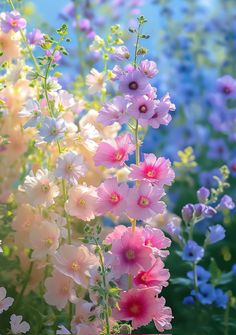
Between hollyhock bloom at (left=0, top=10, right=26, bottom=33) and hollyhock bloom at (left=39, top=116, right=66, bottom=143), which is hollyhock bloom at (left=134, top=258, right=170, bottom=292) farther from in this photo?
hollyhock bloom at (left=0, top=10, right=26, bottom=33)

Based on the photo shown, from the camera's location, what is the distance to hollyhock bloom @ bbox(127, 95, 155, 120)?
1007mm

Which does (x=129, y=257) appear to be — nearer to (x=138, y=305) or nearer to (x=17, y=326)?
(x=138, y=305)

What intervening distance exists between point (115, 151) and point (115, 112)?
53 millimetres

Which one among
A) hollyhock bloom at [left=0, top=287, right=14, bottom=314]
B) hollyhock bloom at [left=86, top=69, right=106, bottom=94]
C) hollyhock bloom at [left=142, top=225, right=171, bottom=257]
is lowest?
hollyhock bloom at [left=0, top=287, right=14, bottom=314]

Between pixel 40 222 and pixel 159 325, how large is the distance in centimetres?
23

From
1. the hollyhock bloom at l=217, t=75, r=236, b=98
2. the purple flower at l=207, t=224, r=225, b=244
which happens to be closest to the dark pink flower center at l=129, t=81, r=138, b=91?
the purple flower at l=207, t=224, r=225, b=244

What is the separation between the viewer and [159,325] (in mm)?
1034

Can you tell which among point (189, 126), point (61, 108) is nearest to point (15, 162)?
point (61, 108)

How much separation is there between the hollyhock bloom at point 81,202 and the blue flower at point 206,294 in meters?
0.32

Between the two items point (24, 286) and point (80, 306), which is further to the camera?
point (24, 286)

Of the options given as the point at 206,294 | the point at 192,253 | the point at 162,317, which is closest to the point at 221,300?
the point at 206,294

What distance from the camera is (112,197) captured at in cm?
103

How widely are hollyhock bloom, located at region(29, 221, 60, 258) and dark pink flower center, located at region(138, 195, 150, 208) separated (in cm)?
13

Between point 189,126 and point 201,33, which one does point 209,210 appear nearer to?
point 189,126
